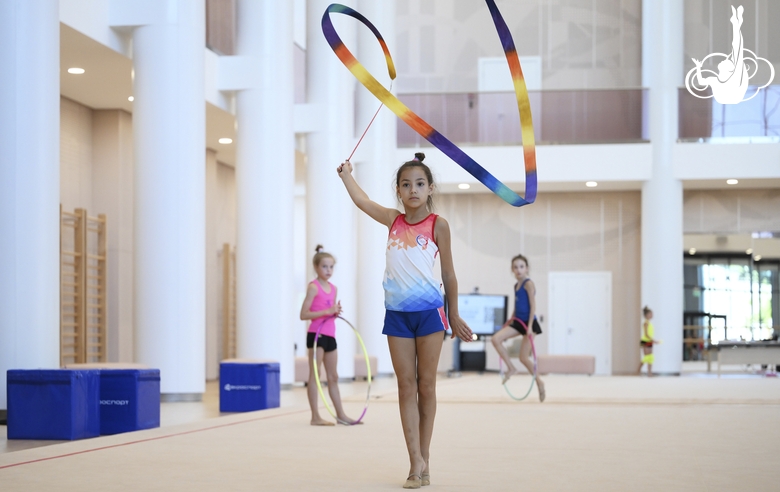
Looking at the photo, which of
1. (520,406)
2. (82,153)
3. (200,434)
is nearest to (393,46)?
(82,153)

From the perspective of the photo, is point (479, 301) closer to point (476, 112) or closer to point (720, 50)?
point (476, 112)

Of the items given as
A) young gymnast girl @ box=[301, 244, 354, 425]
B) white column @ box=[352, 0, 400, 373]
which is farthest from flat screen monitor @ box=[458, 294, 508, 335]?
young gymnast girl @ box=[301, 244, 354, 425]

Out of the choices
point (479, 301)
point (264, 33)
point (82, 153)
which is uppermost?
point (264, 33)

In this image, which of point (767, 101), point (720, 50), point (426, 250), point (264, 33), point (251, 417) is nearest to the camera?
point (426, 250)

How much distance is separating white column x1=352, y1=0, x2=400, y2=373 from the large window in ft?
29.1

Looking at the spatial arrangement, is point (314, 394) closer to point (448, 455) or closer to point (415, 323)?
point (448, 455)

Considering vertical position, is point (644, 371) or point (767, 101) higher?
point (767, 101)

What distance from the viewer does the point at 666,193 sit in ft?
→ 74.6

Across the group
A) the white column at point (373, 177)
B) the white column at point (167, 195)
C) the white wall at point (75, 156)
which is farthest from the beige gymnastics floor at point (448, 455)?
the white column at point (373, 177)

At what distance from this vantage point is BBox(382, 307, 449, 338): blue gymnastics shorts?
4.80m

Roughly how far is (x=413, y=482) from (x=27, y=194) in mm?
5526

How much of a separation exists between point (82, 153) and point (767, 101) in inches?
618

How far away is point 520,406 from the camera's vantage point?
440 inches

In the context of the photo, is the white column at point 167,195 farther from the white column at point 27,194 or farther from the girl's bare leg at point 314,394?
the girl's bare leg at point 314,394
